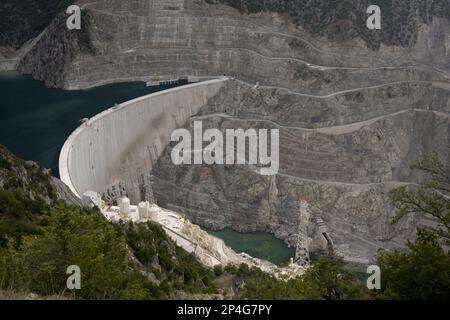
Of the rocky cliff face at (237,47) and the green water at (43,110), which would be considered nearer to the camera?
the green water at (43,110)

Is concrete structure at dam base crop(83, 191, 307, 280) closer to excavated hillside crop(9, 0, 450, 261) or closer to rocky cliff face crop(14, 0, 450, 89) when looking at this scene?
excavated hillside crop(9, 0, 450, 261)

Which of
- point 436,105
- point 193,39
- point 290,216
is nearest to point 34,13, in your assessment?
point 193,39

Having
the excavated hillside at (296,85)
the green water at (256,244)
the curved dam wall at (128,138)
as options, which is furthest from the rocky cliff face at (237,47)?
the green water at (256,244)

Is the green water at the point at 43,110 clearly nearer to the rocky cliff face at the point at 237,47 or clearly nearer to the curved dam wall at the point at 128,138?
the curved dam wall at the point at 128,138

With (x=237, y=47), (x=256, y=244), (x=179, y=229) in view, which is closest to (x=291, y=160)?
(x=256, y=244)

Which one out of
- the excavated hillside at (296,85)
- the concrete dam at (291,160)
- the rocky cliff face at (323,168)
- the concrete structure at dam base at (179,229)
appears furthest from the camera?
the excavated hillside at (296,85)

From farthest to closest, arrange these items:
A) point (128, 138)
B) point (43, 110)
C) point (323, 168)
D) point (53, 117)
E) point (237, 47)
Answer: point (237, 47), point (323, 168), point (43, 110), point (128, 138), point (53, 117)

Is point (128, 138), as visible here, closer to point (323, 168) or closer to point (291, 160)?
point (291, 160)

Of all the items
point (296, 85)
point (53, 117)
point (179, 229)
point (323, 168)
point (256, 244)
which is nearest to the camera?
point (179, 229)
